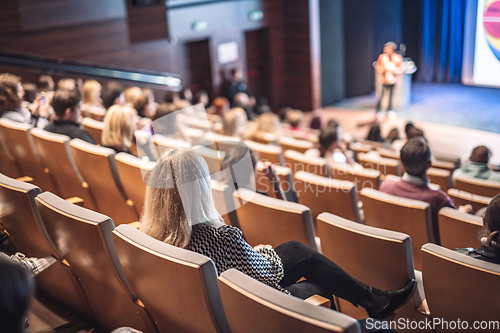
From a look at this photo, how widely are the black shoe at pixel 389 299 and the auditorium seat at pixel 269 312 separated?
738 millimetres

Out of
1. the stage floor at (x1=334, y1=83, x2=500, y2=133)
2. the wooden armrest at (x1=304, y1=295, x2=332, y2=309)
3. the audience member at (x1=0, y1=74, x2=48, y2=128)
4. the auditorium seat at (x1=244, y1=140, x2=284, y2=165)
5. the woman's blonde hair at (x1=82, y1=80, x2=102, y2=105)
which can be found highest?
the audience member at (x1=0, y1=74, x2=48, y2=128)

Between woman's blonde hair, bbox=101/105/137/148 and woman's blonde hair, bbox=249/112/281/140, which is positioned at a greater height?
woman's blonde hair, bbox=101/105/137/148

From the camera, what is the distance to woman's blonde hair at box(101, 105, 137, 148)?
10.3ft

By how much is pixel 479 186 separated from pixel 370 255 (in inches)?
74.5

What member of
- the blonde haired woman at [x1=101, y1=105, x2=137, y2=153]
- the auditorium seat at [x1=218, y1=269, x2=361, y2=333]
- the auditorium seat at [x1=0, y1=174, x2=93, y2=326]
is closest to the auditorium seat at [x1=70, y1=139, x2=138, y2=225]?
the blonde haired woman at [x1=101, y1=105, x2=137, y2=153]

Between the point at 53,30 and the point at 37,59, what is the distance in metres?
1.61

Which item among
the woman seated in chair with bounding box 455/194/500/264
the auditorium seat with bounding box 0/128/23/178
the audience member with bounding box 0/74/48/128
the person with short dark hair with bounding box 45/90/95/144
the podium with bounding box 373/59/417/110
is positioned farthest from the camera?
the podium with bounding box 373/59/417/110

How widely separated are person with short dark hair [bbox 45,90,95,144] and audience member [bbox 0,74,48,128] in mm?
546

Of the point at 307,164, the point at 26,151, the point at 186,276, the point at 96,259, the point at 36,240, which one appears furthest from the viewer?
the point at 307,164

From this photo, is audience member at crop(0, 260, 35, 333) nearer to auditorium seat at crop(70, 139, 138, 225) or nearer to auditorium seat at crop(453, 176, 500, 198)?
auditorium seat at crop(70, 139, 138, 225)

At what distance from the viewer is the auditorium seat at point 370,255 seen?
186 cm

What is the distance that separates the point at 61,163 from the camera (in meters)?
2.98

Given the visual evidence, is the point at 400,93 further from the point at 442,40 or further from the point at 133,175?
the point at 133,175

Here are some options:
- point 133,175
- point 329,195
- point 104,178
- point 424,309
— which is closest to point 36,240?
point 133,175
